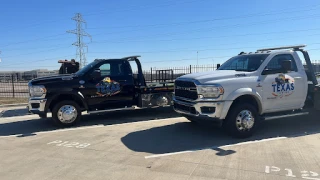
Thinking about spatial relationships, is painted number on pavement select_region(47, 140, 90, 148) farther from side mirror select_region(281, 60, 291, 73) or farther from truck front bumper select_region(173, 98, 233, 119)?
side mirror select_region(281, 60, 291, 73)

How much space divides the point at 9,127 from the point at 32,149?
319 cm

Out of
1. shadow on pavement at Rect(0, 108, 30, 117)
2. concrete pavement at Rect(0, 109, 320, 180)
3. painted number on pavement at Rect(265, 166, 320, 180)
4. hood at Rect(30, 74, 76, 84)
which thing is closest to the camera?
painted number on pavement at Rect(265, 166, 320, 180)

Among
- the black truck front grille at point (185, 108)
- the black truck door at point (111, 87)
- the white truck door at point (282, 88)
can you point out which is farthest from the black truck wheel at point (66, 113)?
the white truck door at point (282, 88)

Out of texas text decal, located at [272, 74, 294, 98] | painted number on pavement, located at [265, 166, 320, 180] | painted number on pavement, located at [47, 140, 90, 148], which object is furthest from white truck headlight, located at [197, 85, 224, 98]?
painted number on pavement, located at [47, 140, 90, 148]

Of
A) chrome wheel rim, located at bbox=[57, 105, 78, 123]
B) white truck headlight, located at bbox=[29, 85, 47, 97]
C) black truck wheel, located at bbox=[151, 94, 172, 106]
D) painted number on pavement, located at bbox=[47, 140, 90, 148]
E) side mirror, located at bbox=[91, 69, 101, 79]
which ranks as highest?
side mirror, located at bbox=[91, 69, 101, 79]

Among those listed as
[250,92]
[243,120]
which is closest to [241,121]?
[243,120]

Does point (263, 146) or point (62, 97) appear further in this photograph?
point (62, 97)

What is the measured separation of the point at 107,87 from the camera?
941cm

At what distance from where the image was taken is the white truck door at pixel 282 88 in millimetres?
7363

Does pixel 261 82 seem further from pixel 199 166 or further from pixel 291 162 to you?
pixel 199 166

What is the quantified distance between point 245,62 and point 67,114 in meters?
5.22

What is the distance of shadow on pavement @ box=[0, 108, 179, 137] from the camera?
8.61m

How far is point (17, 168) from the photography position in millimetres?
5293

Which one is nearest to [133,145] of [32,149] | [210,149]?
[210,149]
